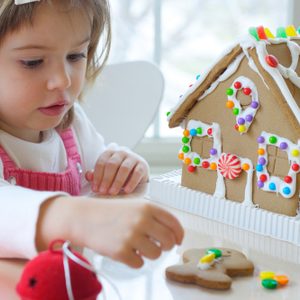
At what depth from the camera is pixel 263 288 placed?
78 cm

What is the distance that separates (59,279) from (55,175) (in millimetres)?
558

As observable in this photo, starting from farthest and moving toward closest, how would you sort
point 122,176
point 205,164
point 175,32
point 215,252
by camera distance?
point 175,32
point 122,176
point 205,164
point 215,252

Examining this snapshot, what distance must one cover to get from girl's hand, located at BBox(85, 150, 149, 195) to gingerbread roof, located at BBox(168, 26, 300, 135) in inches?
7.2

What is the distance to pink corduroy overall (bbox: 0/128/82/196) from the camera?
3.50 feet

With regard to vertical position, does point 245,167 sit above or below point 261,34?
below

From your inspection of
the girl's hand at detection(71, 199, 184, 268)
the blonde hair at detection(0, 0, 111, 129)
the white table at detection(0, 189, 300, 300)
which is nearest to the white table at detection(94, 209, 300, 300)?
the white table at detection(0, 189, 300, 300)

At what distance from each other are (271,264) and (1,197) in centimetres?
32

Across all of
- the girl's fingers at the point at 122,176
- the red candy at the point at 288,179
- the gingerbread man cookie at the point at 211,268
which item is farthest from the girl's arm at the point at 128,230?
the girl's fingers at the point at 122,176

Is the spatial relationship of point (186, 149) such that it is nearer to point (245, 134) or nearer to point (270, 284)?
point (245, 134)

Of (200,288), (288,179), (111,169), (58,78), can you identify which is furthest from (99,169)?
(200,288)

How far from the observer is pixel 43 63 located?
3.28ft

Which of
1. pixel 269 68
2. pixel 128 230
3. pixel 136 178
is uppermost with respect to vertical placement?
pixel 269 68

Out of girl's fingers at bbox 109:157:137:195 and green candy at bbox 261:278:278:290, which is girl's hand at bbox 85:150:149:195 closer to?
girl's fingers at bbox 109:157:137:195

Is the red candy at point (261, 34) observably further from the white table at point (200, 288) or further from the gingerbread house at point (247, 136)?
the white table at point (200, 288)
